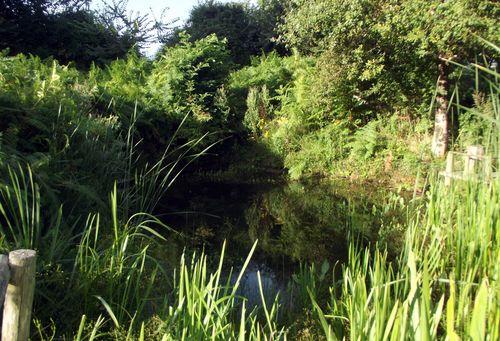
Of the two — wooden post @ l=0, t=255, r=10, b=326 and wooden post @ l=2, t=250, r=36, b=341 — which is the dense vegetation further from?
wooden post @ l=0, t=255, r=10, b=326

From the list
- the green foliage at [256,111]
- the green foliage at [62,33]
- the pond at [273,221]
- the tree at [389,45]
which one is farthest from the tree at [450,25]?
the green foliage at [62,33]

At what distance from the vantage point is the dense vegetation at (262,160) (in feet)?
6.36

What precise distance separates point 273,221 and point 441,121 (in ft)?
14.1

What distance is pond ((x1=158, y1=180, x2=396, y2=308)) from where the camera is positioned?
4.65 metres

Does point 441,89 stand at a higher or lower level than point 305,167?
higher

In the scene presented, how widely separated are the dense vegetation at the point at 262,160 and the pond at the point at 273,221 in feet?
0.32

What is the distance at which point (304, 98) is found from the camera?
429 inches

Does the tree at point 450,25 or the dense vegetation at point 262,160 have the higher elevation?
the tree at point 450,25

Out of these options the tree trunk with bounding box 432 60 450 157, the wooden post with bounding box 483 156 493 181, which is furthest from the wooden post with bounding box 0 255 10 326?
the tree trunk with bounding box 432 60 450 157

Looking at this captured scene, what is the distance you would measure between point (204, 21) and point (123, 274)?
15706mm

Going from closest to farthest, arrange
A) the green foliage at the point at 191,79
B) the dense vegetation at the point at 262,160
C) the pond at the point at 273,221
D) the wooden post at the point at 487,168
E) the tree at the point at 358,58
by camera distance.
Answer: the dense vegetation at the point at 262,160
the wooden post at the point at 487,168
the pond at the point at 273,221
the tree at the point at 358,58
the green foliage at the point at 191,79

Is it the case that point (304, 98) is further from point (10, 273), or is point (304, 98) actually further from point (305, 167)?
point (10, 273)

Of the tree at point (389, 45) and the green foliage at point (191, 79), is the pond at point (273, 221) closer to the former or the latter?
the green foliage at point (191, 79)

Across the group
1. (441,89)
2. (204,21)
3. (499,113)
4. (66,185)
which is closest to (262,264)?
(66,185)
